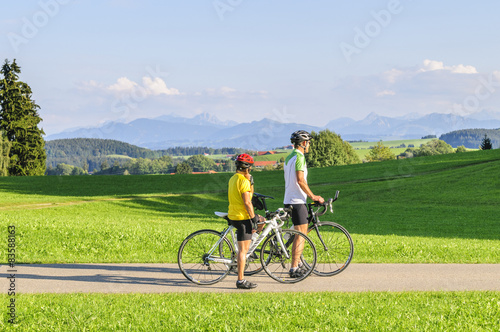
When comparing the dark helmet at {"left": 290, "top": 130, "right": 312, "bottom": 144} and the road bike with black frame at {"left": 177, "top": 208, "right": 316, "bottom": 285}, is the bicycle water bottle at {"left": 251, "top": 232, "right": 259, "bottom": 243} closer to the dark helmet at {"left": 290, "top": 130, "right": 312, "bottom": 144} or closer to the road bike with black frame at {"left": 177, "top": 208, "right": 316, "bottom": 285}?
the road bike with black frame at {"left": 177, "top": 208, "right": 316, "bottom": 285}

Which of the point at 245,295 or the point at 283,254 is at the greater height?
the point at 283,254

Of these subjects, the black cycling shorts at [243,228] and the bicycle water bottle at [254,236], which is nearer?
the black cycling shorts at [243,228]

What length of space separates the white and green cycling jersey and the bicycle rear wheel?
87 cm

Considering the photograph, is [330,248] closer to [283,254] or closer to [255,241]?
[283,254]

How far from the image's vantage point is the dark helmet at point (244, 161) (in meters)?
8.66

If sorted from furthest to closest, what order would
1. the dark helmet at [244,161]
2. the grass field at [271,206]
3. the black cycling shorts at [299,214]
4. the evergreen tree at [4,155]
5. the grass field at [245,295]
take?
the evergreen tree at [4,155], the grass field at [271,206], the black cycling shorts at [299,214], the dark helmet at [244,161], the grass field at [245,295]

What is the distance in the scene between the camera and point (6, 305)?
24.7ft

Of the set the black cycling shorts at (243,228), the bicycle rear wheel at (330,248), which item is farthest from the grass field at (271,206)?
the black cycling shorts at (243,228)

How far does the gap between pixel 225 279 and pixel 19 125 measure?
6370cm

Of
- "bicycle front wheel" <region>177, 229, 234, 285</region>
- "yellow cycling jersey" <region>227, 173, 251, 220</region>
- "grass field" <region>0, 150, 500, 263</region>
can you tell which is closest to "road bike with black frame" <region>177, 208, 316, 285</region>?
"bicycle front wheel" <region>177, 229, 234, 285</region>

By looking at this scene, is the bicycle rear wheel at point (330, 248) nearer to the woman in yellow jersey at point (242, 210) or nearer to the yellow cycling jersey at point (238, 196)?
the woman in yellow jersey at point (242, 210)

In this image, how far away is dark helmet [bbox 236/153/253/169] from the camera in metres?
8.66

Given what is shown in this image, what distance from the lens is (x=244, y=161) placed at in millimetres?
8641

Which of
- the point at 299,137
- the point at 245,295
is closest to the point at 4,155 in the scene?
the point at 299,137
